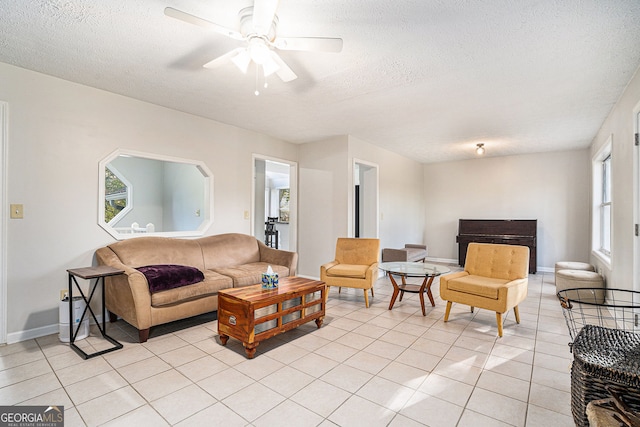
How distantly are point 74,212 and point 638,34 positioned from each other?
5.01 metres

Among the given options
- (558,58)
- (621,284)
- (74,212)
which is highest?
(558,58)

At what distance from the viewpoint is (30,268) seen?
2867 millimetres

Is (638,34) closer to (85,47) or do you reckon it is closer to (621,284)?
(621,284)

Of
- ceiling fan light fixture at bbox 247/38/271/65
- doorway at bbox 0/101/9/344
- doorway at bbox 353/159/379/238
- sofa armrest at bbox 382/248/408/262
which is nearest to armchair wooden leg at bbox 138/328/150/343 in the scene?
doorway at bbox 0/101/9/344

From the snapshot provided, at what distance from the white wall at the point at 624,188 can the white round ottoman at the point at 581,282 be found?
0.84 feet

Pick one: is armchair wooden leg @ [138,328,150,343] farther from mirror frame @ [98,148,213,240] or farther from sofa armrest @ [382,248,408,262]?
sofa armrest @ [382,248,408,262]

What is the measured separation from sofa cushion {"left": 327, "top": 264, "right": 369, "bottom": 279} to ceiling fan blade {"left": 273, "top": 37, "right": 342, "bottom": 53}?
263 cm

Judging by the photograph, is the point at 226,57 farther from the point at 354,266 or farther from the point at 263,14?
the point at 354,266

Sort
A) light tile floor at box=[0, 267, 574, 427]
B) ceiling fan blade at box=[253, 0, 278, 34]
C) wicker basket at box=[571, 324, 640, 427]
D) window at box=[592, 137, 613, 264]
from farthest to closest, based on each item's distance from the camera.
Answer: window at box=[592, 137, 613, 264], light tile floor at box=[0, 267, 574, 427], ceiling fan blade at box=[253, 0, 278, 34], wicker basket at box=[571, 324, 640, 427]

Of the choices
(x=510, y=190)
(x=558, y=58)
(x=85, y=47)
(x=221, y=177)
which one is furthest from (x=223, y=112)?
(x=510, y=190)

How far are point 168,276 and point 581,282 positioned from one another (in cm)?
519

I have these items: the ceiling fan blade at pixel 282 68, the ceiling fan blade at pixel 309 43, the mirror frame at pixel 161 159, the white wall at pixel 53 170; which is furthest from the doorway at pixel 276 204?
the ceiling fan blade at pixel 309 43

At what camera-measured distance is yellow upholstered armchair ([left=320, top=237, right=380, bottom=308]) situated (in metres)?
3.86

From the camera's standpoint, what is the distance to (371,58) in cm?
258
